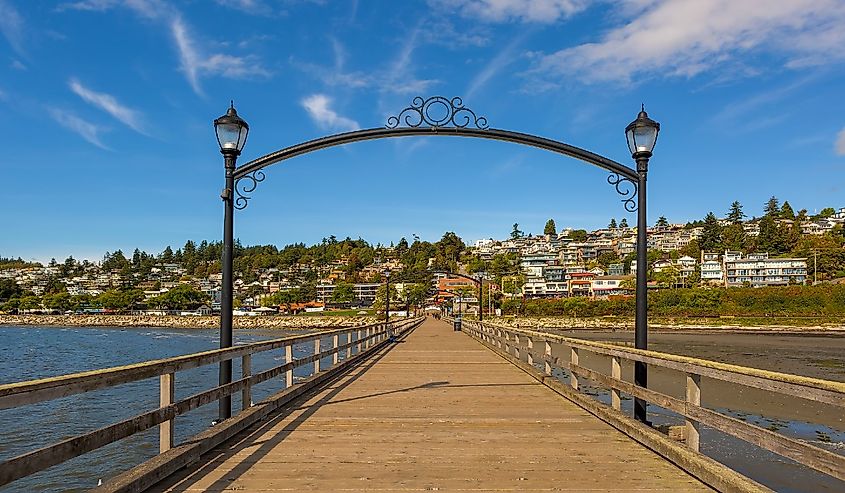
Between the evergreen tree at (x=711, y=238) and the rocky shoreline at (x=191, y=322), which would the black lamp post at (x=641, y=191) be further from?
the evergreen tree at (x=711, y=238)

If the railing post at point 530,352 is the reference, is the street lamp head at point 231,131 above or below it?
above

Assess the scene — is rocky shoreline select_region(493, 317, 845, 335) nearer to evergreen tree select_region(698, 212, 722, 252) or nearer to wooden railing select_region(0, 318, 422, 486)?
wooden railing select_region(0, 318, 422, 486)

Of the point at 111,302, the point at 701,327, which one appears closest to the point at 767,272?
the point at 701,327

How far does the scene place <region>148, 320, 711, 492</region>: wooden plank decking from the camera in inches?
202

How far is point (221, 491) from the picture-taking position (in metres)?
4.83

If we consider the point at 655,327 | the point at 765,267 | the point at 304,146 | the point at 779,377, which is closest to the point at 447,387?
the point at 304,146

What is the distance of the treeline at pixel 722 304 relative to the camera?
3949 inches

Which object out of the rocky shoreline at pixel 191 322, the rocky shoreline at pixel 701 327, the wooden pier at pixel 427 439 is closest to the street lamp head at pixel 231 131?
the wooden pier at pixel 427 439

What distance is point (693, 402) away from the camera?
5.55 metres

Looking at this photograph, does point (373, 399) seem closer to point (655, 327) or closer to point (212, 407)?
point (212, 407)

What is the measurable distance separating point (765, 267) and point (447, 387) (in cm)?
13865

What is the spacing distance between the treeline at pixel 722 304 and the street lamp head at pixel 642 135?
322ft

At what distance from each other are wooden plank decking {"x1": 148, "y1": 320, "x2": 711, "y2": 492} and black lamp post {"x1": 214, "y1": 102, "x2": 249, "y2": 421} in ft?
4.35

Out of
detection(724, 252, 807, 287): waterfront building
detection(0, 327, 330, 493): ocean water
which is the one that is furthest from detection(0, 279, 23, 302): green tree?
detection(0, 327, 330, 493): ocean water
